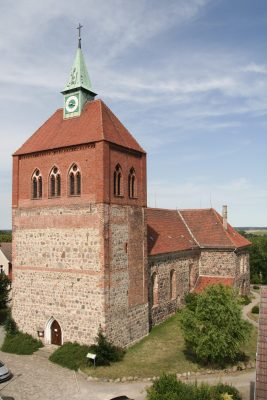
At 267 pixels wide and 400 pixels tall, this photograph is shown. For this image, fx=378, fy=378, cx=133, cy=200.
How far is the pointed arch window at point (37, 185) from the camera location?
92.6ft

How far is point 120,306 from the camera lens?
26141 millimetres

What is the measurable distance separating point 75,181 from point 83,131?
356cm

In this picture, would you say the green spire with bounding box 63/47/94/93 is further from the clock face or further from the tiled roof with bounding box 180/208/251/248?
the tiled roof with bounding box 180/208/251/248

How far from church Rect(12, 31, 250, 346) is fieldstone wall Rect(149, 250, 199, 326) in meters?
0.33

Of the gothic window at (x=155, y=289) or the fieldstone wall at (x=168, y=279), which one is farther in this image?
the gothic window at (x=155, y=289)

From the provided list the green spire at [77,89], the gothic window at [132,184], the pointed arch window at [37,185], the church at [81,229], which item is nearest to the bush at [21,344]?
the church at [81,229]

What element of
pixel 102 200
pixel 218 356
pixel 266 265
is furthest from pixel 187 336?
pixel 266 265

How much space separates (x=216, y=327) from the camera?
22.9m

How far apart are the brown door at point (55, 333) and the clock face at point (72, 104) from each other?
1577 cm

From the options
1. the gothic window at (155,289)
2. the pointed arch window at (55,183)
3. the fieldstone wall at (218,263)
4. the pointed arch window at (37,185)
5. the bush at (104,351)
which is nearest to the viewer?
the bush at (104,351)

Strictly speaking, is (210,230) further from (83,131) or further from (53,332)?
(53,332)

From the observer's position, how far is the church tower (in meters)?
25.1

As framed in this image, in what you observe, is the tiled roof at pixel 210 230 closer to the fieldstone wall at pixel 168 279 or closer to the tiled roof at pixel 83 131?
the fieldstone wall at pixel 168 279

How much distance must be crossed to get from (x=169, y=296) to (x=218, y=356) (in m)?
12.0
